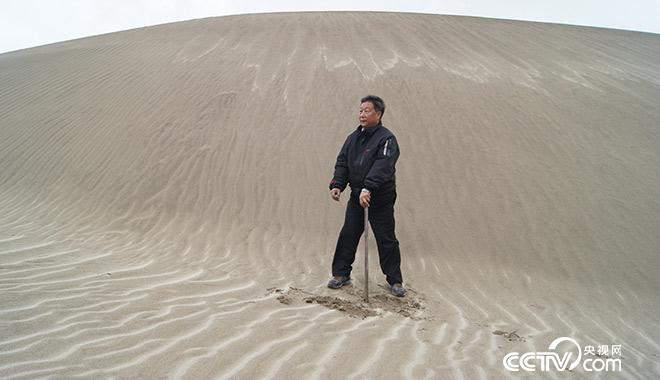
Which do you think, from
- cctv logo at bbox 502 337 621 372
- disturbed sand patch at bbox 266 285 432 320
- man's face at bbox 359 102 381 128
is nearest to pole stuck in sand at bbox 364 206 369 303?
disturbed sand patch at bbox 266 285 432 320

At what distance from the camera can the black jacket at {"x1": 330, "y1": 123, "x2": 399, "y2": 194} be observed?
4219 mm

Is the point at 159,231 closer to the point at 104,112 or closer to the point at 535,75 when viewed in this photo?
the point at 104,112

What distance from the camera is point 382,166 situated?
423 cm

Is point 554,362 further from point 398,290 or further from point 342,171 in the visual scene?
point 342,171

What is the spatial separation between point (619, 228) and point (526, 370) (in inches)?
159

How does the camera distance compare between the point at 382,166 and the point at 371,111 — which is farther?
the point at 371,111

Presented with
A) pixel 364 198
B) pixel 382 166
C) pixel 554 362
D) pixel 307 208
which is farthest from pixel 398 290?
pixel 307 208

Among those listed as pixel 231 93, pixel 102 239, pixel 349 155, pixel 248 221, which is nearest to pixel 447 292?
pixel 349 155

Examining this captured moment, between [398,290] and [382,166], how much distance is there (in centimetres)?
120

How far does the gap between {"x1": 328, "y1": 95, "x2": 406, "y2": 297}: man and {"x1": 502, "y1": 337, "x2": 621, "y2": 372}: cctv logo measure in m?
1.42

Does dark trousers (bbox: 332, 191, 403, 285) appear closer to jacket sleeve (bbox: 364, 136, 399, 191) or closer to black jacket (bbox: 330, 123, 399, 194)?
black jacket (bbox: 330, 123, 399, 194)

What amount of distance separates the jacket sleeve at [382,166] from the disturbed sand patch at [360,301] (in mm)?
981

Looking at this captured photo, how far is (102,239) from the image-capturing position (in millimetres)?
5848

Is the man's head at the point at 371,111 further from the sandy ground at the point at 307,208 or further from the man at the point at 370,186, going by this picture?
the sandy ground at the point at 307,208
